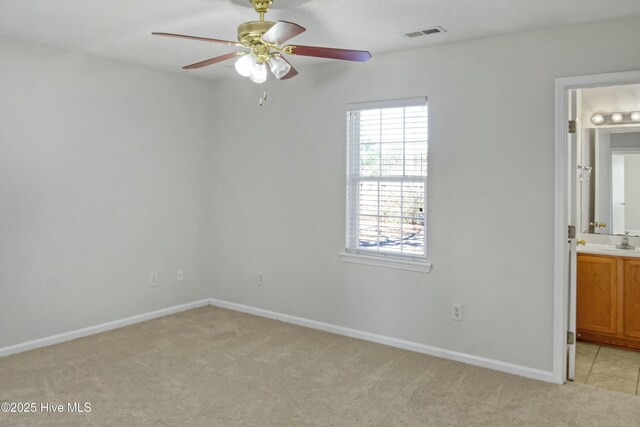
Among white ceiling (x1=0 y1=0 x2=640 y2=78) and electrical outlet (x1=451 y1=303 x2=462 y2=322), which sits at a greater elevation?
white ceiling (x1=0 y1=0 x2=640 y2=78)

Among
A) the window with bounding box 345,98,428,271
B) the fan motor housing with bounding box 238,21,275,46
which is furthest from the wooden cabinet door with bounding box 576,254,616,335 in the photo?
the fan motor housing with bounding box 238,21,275,46

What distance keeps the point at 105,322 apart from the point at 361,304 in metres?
2.26

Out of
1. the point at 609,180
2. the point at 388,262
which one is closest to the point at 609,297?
the point at 609,180

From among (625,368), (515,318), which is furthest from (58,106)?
(625,368)

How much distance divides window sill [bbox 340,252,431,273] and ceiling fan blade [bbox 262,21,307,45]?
2.08m

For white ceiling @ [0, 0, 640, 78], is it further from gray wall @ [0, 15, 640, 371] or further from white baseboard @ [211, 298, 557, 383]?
white baseboard @ [211, 298, 557, 383]

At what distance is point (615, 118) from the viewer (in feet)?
15.3

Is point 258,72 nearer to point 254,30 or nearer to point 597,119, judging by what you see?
point 254,30

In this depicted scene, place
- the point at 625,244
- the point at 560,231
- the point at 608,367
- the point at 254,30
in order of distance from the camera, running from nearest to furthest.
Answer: the point at 254,30 < the point at 560,231 < the point at 608,367 < the point at 625,244

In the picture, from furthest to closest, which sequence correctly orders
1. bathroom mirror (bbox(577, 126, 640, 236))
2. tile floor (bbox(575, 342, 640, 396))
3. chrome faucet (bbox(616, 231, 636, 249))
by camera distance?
bathroom mirror (bbox(577, 126, 640, 236))
chrome faucet (bbox(616, 231, 636, 249))
tile floor (bbox(575, 342, 640, 396))

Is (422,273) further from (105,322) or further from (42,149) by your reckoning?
(42,149)

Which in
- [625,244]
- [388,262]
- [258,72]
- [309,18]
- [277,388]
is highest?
[309,18]

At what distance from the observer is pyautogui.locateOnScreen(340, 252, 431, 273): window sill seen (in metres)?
3.75

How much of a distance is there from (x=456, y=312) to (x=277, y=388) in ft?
4.74
